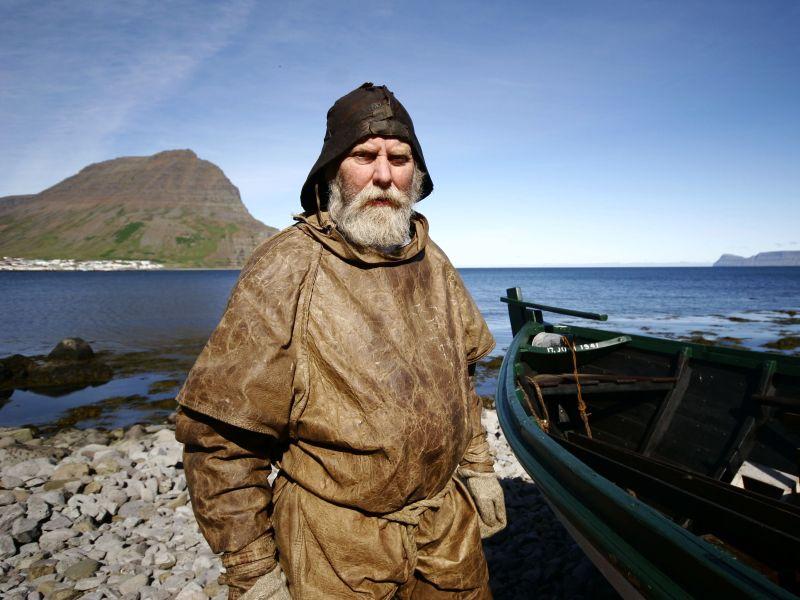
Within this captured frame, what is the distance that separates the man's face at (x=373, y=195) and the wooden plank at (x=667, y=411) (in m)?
4.45

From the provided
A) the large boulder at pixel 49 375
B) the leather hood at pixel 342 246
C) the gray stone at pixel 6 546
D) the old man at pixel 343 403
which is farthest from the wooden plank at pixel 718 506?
the large boulder at pixel 49 375

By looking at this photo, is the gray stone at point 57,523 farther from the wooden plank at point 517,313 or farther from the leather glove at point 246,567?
the wooden plank at point 517,313

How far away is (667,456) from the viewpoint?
503 centimetres

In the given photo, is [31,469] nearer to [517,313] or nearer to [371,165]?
[371,165]

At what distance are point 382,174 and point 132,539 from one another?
6.03 meters

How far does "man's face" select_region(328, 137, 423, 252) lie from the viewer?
212 centimetres

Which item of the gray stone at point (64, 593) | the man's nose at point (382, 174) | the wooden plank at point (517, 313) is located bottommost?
the gray stone at point (64, 593)

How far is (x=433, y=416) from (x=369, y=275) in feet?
2.26

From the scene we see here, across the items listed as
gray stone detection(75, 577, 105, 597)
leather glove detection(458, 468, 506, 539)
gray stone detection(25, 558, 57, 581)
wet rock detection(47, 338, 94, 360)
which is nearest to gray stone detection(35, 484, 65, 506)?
gray stone detection(25, 558, 57, 581)

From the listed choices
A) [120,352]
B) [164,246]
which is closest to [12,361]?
[120,352]

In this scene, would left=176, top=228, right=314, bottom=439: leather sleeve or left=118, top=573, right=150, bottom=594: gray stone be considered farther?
left=118, top=573, right=150, bottom=594: gray stone

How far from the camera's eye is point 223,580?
1.72 meters

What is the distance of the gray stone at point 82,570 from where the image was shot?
485 centimetres

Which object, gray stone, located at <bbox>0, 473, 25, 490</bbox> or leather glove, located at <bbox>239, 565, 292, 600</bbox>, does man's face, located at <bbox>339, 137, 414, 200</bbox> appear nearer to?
leather glove, located at <bbox>239, 565, 292, 600</bbox>
